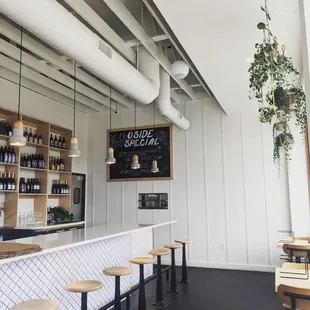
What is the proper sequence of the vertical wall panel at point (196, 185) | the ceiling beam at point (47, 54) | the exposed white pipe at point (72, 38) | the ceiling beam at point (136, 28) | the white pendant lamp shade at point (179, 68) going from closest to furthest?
1. the exposed white pipe at point (72, 38)
2. the ceiling beam at point (136, 28)
3. the ceiling beam at point (47, 54)
4. the white pendant lamp shade at point (179, 68)
5. the vertical wall panel at point (196, 185)

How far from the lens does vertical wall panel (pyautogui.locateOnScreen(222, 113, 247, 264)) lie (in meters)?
6.43

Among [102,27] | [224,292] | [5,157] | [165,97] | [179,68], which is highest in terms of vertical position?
[102,27]

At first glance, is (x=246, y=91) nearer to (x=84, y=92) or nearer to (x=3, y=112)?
(x=84, y=92)

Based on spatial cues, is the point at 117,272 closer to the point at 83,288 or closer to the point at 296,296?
the point at 83,288

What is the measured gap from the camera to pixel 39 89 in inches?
249

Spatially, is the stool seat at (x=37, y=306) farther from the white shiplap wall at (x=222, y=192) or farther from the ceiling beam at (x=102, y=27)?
the white shiplap wall at (x=222, y=192)

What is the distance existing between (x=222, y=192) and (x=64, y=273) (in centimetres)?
402

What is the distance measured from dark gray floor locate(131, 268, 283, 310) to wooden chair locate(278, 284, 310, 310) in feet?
6.21

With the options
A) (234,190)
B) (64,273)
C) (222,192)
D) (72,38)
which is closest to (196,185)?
Result: (222,192)

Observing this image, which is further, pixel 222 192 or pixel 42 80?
pixel 222 192

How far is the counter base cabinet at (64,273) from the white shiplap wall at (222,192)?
2116 mm

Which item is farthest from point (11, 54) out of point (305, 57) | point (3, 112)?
point (305, 57)

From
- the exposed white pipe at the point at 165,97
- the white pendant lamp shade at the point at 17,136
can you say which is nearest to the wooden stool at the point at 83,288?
the white pendant lamp shade at the point at 17,136

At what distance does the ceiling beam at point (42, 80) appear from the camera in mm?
4926
